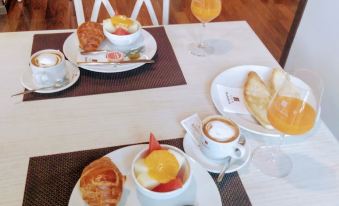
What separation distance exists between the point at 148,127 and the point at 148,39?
15.2 inches

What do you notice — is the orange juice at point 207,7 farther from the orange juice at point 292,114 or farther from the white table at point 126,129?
the orange juice at point 292,114

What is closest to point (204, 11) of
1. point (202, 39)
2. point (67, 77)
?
point (202, 39)

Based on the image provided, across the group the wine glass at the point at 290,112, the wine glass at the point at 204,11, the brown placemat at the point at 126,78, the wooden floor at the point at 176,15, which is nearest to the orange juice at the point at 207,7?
the wine glass at the point at 204,11

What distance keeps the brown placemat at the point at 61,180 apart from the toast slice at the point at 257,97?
19 cm

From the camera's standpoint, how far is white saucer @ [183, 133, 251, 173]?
2.31 ft

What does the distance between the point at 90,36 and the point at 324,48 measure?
1197mm

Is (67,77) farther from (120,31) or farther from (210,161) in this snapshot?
(210,161)

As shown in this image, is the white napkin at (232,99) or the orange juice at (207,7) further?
the orange juice at (207,7)

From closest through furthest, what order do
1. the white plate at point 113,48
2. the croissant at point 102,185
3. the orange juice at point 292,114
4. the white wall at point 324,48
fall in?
the croissant at point 102,185, the orange juice at point 292,114, the white plate at point 113,48, the white wall at point 324,48

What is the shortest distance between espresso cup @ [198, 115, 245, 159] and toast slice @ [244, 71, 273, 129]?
0.13 metres

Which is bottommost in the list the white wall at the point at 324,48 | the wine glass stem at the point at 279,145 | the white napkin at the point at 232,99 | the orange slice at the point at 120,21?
the white wall at the point at 324,48

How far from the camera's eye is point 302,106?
0.71 meters

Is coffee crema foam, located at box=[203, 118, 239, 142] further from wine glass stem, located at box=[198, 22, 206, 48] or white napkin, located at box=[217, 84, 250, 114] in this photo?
wine glass stem, located at box=[198, 22, 206, 48]

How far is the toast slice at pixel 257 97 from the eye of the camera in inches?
32.5
